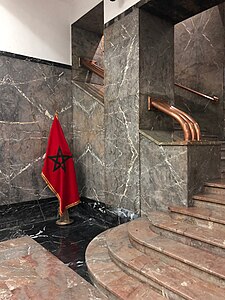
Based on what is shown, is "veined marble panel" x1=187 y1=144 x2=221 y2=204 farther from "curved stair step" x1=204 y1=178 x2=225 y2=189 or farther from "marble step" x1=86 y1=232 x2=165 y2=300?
"marble step" x1=86 y1=232 x2=165 y2=300

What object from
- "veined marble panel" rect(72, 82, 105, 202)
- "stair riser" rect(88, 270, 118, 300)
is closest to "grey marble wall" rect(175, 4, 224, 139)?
"veined marble panel" rect(72, 82, 105, 202)

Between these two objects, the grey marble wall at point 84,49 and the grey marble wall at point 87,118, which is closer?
the grey marble wall at point 87,118

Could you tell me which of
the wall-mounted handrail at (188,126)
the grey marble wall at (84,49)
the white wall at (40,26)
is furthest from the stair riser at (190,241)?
the white wall at (40,26)

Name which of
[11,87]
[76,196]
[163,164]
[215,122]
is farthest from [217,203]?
[11,87]

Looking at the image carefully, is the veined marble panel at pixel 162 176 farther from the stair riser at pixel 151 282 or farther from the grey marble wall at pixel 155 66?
the stair riser at pixel 151 282

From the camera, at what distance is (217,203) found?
2.22 m

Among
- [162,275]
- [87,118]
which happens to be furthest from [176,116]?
[87,118]

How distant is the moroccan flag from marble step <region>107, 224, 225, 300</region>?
1.29 m

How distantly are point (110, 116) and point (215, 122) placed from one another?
229cm

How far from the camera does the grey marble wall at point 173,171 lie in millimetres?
2350

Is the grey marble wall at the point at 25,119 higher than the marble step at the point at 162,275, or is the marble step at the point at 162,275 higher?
the grey marble wall at the point at 25,119

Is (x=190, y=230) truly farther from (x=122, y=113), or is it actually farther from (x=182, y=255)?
(x=122, y=113)

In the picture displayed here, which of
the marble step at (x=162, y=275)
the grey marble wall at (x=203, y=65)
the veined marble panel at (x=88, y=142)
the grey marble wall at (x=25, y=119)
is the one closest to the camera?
the marble step at (x=162, y=275)

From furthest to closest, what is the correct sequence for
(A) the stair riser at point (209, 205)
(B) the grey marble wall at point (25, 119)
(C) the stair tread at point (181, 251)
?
(B) the grey marble wall at point (25, 119), (A) the stair riser at point (209, 205), (C) the stair tread at point (181, 251)
